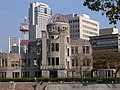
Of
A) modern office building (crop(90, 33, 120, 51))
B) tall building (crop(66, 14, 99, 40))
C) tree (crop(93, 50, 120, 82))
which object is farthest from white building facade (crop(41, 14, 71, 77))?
tall building (crop(66, 14, 99, 40))

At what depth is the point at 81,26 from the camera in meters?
156

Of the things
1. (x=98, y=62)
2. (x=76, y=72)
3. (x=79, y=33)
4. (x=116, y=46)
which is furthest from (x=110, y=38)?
(x=76, y=72)

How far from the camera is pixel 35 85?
48.8m

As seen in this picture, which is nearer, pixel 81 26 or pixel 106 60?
pixel 106 60

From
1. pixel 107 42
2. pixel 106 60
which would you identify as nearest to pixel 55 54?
pixel 106 60

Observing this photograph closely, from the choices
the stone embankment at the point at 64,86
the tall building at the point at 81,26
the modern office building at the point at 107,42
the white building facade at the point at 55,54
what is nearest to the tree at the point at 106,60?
the white building facade at the point at 55,54

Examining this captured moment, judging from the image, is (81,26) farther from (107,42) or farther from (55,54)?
(55,54)

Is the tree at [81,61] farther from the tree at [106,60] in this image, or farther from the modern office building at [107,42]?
the modern office building at [107,42]

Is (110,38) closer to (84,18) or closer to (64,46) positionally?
(84,18)

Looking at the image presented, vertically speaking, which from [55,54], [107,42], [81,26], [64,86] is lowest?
[64,86]

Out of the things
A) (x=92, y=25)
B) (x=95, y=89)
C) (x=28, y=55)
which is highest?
(x=92, y=25)

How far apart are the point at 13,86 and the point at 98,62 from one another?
3670 centimetres

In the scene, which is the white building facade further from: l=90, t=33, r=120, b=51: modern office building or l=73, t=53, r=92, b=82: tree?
l=90, t=33, r=120, b=51: modern office building

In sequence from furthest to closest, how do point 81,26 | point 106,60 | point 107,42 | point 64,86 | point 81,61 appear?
1. point 81,26
2. point 107,42
3. point 106,60
4. point 81,61
5. point 64,86
